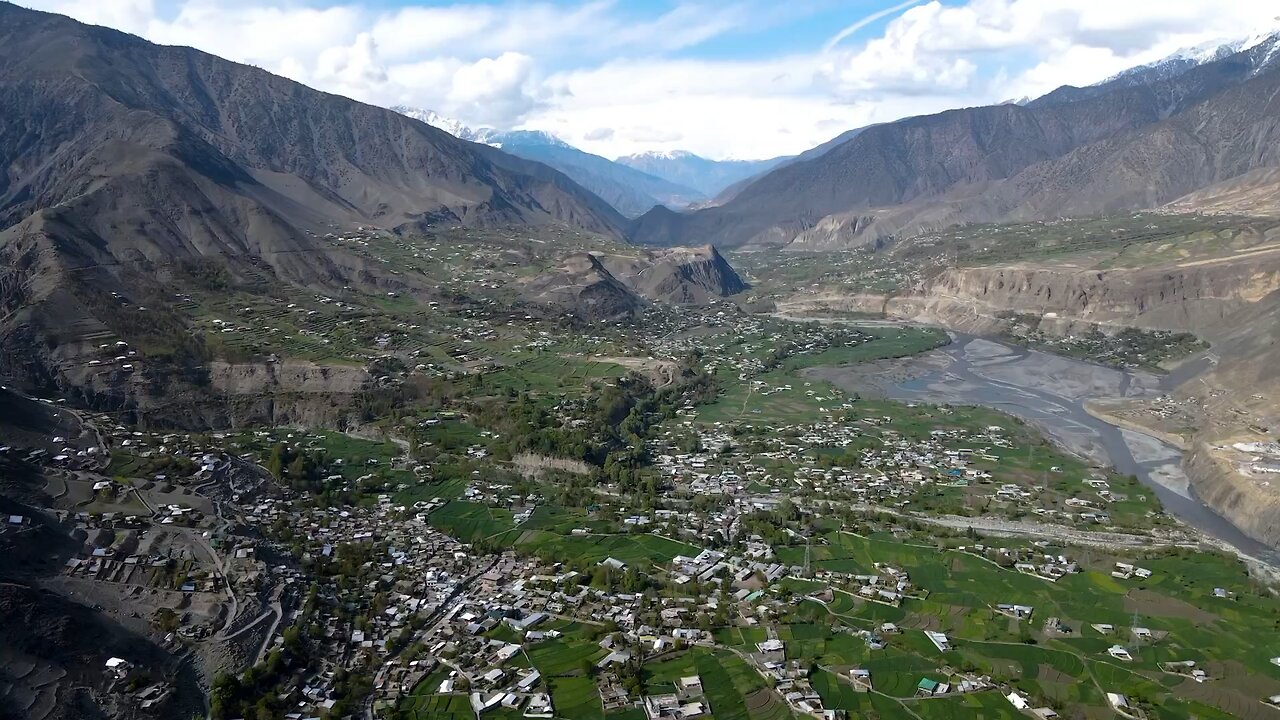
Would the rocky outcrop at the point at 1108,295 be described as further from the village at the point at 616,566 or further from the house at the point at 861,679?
the house at the point at 861,679

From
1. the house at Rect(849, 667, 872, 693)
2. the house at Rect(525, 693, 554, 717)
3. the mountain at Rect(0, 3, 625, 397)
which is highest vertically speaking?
the mountain at Rect(0, 3, 625, 397)

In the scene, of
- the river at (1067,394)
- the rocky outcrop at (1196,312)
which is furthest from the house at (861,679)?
the rocky outcrop at (1196,312)

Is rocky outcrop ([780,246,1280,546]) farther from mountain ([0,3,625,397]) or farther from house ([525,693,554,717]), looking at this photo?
mountain ([0,3,625,397])

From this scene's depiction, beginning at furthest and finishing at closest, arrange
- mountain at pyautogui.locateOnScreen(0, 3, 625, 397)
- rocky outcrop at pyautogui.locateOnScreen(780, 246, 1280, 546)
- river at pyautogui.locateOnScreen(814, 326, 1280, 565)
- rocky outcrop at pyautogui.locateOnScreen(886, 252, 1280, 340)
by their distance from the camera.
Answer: rocky outcrop at pyautogui.locateOnScreen(886, 252, 1280, 340) < mountain at pyautogui.locateOnScreen(0, 3, 625, 397) < rocky outcrop at pyautogui.locateOnScreen(780, 246, 1280, 546) < river at pyautogui.locateOnScreen(814, 326, 1280, 565)

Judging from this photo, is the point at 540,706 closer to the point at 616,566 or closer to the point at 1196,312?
the point at 616,566

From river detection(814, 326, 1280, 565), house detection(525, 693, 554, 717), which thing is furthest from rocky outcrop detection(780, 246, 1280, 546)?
house detection(525, 693, 554, 717)
